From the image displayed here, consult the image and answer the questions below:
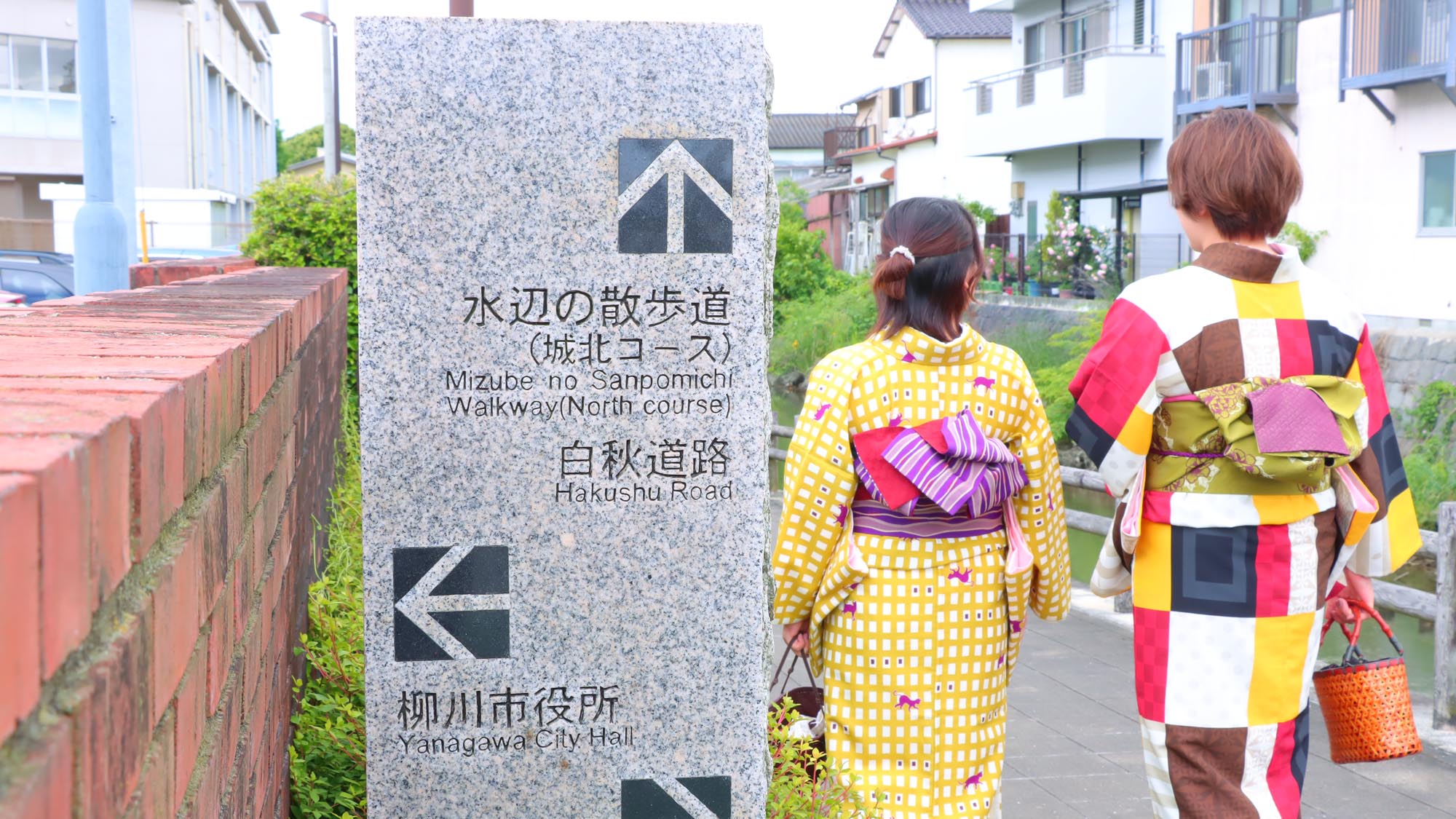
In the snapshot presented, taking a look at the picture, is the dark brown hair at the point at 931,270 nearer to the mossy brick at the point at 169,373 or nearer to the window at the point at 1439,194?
the mossy brick at the point at 169,373

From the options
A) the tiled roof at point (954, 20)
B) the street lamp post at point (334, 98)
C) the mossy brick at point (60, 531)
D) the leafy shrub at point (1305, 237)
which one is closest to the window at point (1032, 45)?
the tiled roof at point (954, 20)

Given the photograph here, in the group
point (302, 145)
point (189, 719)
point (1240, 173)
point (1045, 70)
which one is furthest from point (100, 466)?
point (302, 145)

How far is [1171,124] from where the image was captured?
24688 millimetres

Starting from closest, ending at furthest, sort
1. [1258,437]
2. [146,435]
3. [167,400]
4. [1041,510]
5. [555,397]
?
[146,435]
[167,400]
[555,397]
[1258,437]
[1041,510]

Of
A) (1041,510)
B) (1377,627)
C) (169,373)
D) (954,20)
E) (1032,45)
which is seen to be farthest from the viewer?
(954,20)

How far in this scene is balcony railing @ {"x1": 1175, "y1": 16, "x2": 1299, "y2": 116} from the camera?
67.8ft

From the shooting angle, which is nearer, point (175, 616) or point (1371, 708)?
point (175, 616)

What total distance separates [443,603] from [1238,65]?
21.4 meters

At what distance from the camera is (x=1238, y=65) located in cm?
2162

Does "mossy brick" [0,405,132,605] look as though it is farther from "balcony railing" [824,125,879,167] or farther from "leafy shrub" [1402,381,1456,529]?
"balcony railing" [824,125,879,167]

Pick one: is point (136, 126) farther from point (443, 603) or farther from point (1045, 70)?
point (443, 603)

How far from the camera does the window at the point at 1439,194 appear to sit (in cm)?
1709

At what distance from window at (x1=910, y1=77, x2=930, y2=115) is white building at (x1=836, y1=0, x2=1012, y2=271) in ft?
0.10

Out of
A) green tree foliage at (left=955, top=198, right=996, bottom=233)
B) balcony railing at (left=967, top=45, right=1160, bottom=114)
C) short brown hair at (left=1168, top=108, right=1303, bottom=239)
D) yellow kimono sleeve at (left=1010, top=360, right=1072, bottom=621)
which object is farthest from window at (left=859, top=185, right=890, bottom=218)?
short brown hair at (left=1168, top=108, right=1303, bottom=239)
